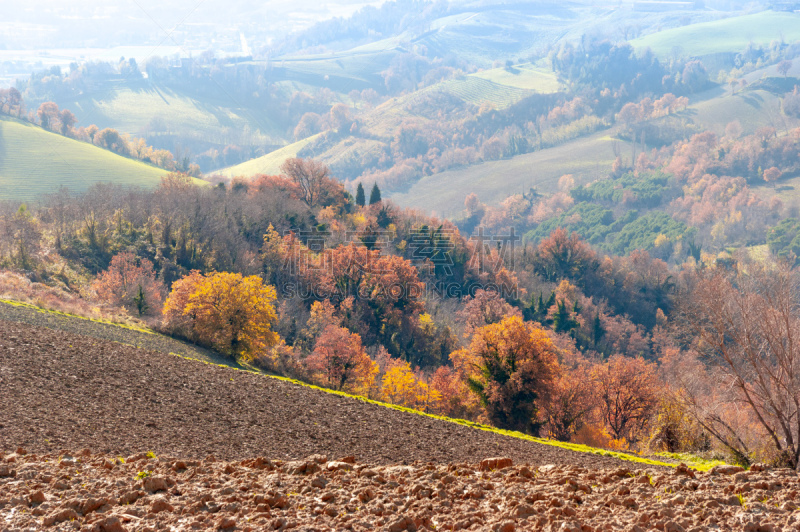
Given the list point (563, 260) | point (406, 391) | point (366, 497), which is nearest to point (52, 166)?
point (406, 391)

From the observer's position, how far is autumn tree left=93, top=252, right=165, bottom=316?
5016cm

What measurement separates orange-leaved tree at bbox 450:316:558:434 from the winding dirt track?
53.5 feet

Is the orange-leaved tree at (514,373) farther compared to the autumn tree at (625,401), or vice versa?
the autumn tree at (625,401)

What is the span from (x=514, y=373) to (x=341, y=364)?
16.1 meters

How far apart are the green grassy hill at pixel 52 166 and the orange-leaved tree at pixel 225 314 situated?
82.5 m

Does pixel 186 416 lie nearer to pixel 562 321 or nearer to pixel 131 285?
pixel 131 285

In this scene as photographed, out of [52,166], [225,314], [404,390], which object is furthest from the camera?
[52,166]

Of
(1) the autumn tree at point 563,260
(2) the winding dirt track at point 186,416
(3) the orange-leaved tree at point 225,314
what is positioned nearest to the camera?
(2) the winding dirt track at point 186,416

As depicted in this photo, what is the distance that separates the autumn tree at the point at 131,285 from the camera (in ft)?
165

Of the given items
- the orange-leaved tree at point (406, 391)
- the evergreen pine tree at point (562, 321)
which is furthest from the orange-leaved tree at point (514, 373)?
the evergreen pine tree at point (562, 321)

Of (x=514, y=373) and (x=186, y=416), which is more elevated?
(x=186, y=416)

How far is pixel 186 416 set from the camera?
22219mm

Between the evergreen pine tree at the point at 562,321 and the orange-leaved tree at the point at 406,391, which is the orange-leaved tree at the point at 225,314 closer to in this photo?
the orange-leaved tree at the point at 406,391

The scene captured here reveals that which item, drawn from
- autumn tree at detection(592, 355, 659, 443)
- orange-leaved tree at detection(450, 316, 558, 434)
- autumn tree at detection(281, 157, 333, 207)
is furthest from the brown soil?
autumn tree at detection(281, 157, 333, 207)
